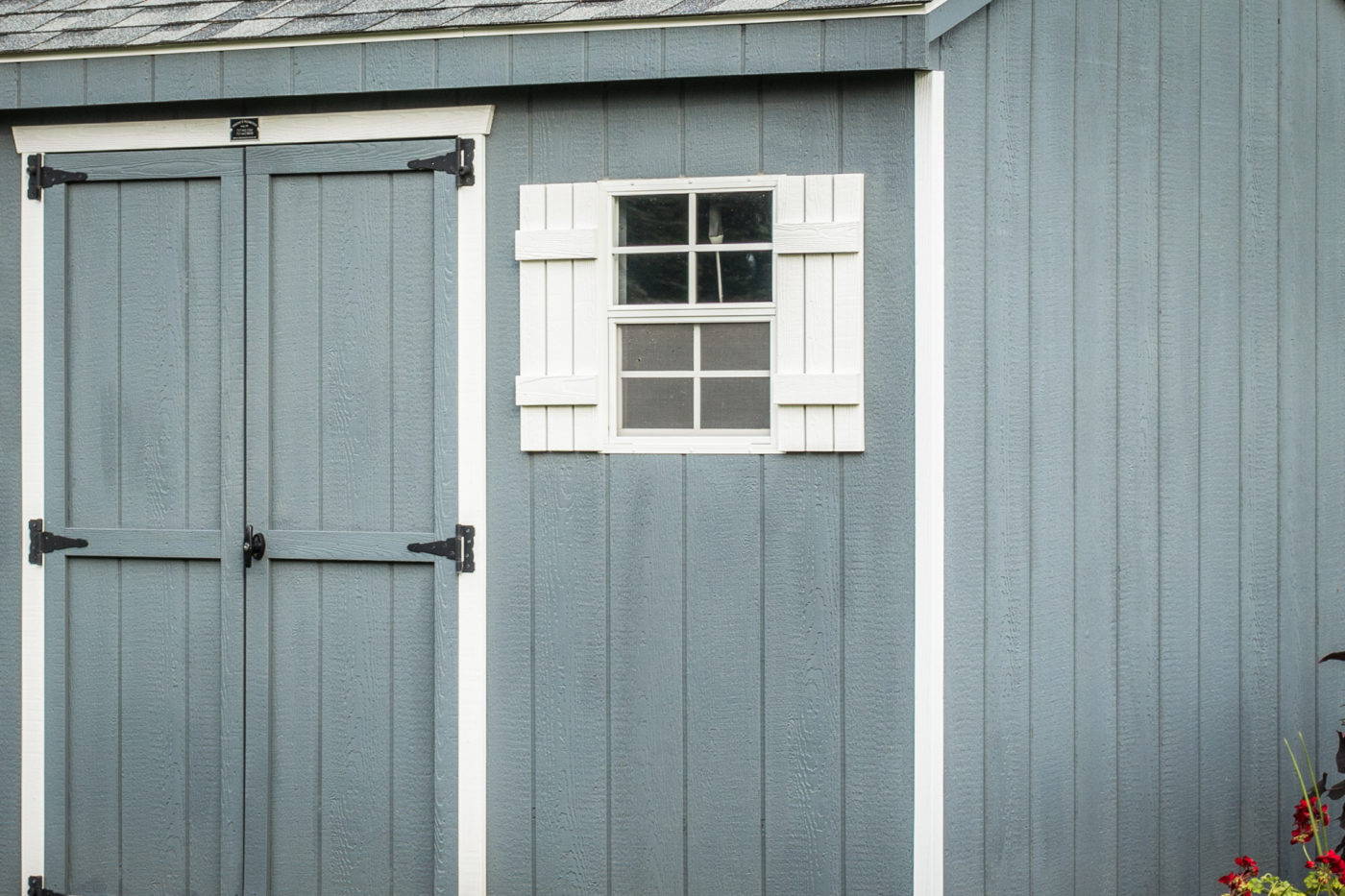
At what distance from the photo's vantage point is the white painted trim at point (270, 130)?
3.43m

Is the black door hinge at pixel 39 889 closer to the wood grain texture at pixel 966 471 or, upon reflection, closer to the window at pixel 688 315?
the window at pixel 688 315

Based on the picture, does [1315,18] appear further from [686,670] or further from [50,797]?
[50,797]

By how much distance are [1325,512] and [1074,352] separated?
102 centimetres

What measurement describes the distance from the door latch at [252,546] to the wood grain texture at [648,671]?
111 cm

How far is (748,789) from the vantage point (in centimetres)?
329

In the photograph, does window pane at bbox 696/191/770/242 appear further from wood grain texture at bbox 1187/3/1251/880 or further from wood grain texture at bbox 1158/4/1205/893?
wood grain texture at bbox 1187/3/1251/880

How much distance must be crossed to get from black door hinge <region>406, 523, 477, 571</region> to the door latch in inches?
21.4

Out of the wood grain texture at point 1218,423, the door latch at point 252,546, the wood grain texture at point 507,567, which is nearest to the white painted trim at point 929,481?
the wood grain texture at point 1218,423

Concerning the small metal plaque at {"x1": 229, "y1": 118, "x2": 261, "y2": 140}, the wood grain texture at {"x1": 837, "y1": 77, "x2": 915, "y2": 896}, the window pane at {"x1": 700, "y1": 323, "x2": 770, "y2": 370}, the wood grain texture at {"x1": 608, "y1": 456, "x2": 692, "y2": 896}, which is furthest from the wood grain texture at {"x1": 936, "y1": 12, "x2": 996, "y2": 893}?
the small metal plaque at {"x1": 229, "y1": 118, "x2": 261, "y2": 140}

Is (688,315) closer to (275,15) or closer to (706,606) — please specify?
(706,606)

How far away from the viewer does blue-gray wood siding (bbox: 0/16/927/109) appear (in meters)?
3.13

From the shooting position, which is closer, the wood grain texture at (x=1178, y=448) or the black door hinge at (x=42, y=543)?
the wood grain texture at (x=1178, y=448)

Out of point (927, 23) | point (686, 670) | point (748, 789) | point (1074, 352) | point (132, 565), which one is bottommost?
point (748, 789)

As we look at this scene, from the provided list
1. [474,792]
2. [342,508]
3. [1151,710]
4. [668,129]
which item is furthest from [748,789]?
[668,129]
